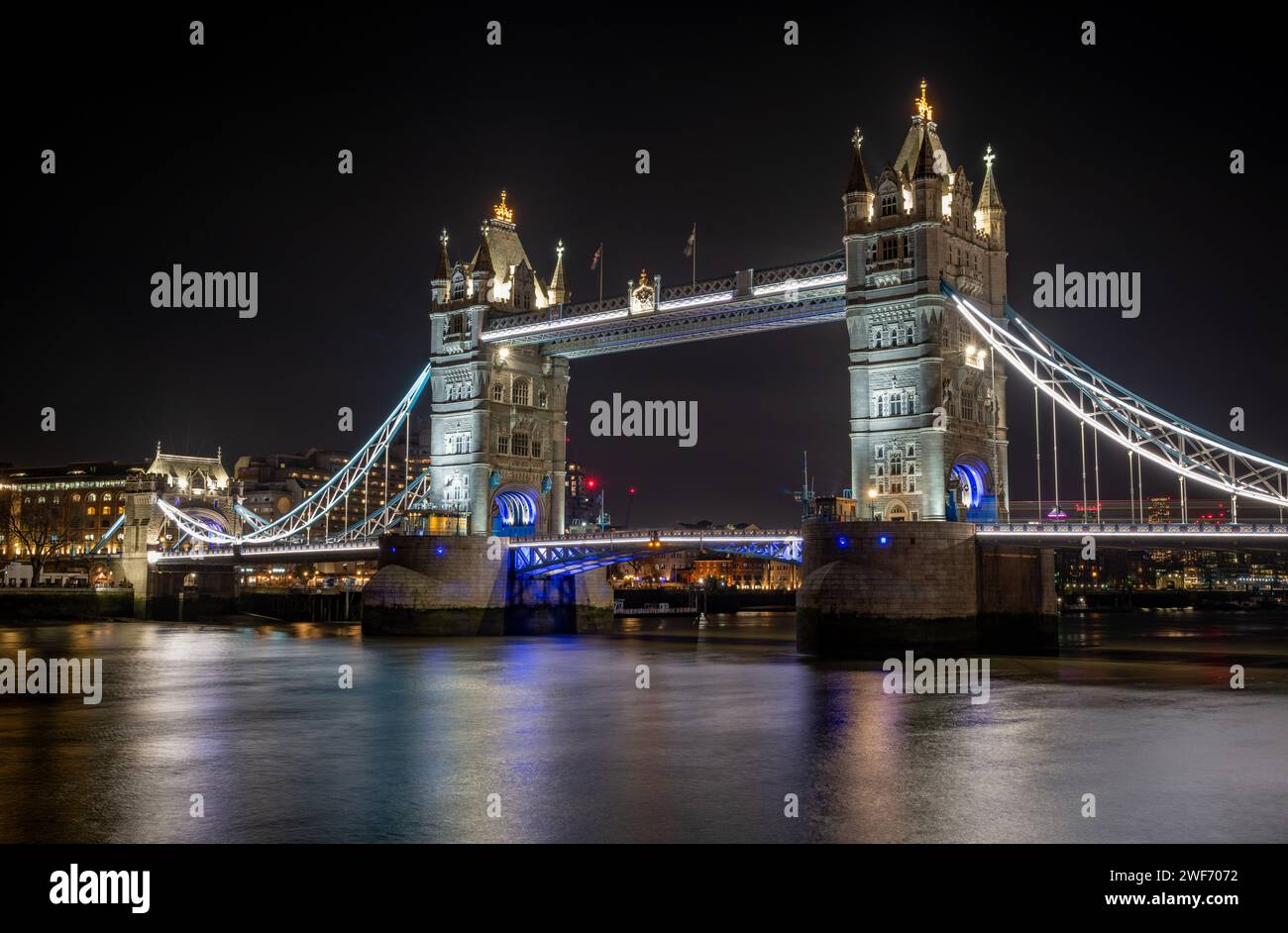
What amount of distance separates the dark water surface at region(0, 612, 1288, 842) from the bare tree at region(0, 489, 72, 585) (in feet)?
234

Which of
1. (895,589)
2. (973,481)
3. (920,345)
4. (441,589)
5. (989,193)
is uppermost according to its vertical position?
(989,193)

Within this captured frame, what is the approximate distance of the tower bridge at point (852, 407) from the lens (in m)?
46.6

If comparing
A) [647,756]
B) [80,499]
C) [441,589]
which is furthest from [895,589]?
[80,499]

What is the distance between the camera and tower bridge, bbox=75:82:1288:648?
153ft

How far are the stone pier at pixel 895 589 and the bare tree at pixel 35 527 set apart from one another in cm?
7923

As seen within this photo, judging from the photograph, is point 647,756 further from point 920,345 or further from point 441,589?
point 441,589

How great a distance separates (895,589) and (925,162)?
18.1 metres

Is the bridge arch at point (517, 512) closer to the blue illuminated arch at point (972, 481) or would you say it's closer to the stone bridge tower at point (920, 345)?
the stone bridge tower at point (920, 345)

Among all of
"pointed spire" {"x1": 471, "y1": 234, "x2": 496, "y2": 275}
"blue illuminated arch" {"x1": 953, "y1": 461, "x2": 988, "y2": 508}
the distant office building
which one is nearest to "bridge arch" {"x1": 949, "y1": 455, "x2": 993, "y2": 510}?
"blue illuminated arch" {"x1": 953, "y1": 461, "x2": 988, "y2": 508}

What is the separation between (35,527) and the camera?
393ft

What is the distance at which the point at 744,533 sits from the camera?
185 ft
